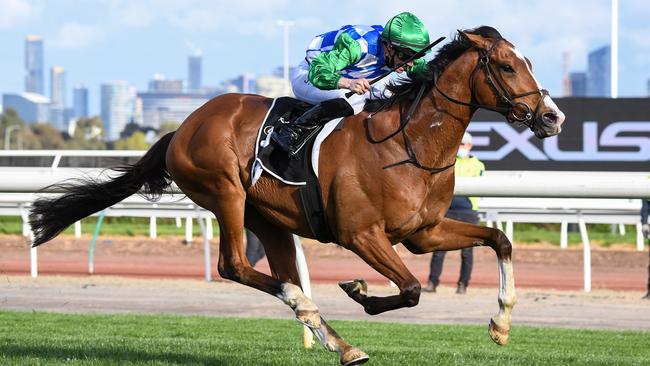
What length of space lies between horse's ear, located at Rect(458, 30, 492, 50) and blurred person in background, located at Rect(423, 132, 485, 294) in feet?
17.5

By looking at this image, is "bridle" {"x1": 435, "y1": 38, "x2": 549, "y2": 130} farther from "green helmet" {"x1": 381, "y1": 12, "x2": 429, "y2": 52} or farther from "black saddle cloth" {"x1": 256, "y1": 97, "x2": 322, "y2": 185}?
"black saddle cloth" {"x1": 256, "y1": 97, "x2": 322, "y2": 185}

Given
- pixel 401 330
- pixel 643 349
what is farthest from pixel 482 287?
pixel 643 349

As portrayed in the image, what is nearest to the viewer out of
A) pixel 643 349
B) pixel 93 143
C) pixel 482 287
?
pixel 643 349

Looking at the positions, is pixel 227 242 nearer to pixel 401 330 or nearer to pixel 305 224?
pixel 305 224

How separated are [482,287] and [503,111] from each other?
274 inches

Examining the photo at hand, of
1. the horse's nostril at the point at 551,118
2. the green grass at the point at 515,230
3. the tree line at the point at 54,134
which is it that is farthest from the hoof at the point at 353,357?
the tree line at the point at 54,134

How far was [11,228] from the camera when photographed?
1912cm

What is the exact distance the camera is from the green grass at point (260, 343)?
20.3 ft

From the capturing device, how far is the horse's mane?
5695 mm

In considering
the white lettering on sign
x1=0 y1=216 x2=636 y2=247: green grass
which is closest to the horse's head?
the white lettering on sign

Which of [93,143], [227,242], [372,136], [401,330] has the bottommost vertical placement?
[93,143]

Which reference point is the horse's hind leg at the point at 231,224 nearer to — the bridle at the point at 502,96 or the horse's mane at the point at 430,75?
the horse's mane at the point at 430,75

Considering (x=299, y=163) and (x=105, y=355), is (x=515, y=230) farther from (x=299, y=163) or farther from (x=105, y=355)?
(x=299, y=163)

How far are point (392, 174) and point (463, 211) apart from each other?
562 centimetres
